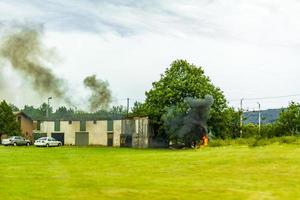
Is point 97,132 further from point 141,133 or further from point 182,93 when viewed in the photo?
point 182,93

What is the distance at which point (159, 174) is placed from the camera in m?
28.3

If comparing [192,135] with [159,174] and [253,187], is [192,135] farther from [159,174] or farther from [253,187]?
[253,187]

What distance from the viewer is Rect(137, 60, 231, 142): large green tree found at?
81.2 metres

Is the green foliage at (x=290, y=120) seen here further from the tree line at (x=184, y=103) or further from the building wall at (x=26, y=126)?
the building wall at (x=26, y=126)

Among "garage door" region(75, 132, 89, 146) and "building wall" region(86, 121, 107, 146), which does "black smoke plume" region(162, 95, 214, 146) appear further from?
"garage door" region(75, 132, 89, 146)

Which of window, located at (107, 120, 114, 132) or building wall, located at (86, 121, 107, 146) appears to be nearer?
window, located at (107, 120, 114, 132)

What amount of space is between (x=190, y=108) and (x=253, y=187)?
52927 millimetres

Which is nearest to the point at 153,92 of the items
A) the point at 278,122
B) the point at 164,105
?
the point at 164,105

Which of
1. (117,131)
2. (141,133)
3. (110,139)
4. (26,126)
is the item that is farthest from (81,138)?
(141,133)

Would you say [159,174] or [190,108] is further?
[190,108]

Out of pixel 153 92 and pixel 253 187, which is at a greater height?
pixel 153 92

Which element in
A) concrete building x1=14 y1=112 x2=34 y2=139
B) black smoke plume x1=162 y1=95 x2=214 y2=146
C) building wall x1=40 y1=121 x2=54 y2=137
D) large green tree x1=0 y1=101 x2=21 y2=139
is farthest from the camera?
concrete building x1=14 y1=112 x2=34 y2=139

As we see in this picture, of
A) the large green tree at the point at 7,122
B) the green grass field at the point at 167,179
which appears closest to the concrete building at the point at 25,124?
the large green tree at the point at 7,122

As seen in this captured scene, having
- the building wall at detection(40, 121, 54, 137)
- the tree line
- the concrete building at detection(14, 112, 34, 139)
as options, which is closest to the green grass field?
the tree line
